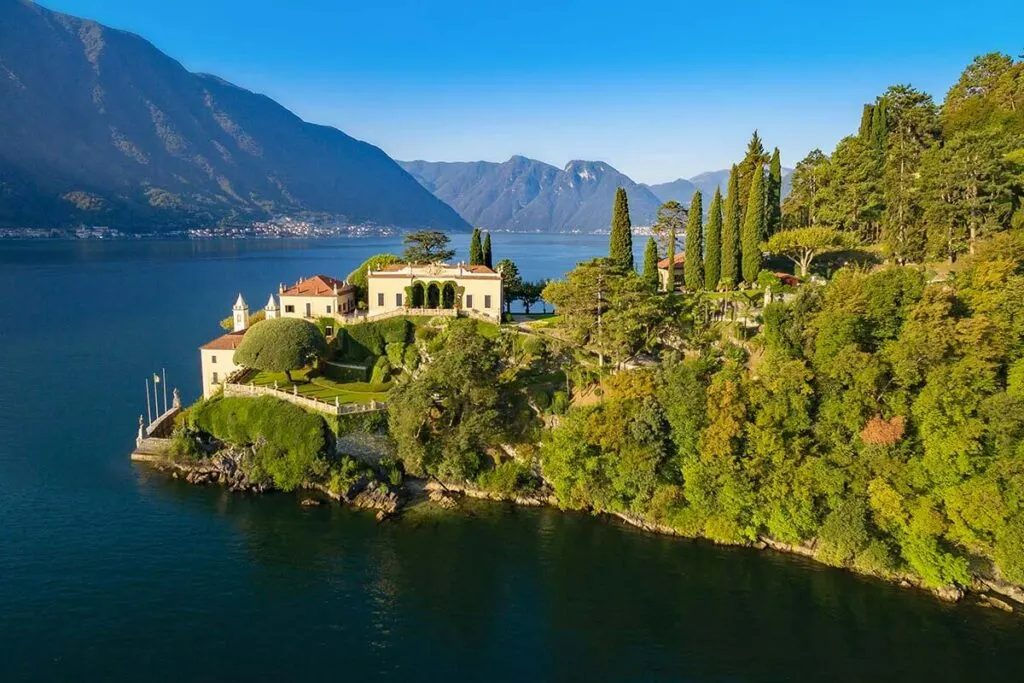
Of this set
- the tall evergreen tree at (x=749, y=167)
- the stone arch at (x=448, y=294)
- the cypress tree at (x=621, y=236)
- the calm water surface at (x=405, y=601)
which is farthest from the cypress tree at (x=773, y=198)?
the calm water surface at (x=405, y=601)

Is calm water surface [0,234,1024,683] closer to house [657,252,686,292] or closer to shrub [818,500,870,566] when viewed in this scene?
shrub [818,500,870,566]

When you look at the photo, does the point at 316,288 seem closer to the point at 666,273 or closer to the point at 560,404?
the point at 560,404

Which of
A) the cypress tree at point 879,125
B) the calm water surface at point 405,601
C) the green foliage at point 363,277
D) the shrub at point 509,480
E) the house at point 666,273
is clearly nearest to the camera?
the calm water surface at point 405,601

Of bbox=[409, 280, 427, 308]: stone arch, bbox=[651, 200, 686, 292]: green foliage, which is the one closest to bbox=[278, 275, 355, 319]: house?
bbox=[409, 280, 427, 308]: stone arch

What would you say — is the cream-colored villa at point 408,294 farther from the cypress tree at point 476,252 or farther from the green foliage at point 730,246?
the green foliage at point 730,246

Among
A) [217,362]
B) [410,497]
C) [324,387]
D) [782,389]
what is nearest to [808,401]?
[782,389]

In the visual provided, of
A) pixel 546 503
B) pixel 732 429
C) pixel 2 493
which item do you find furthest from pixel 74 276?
pixel 732 429
